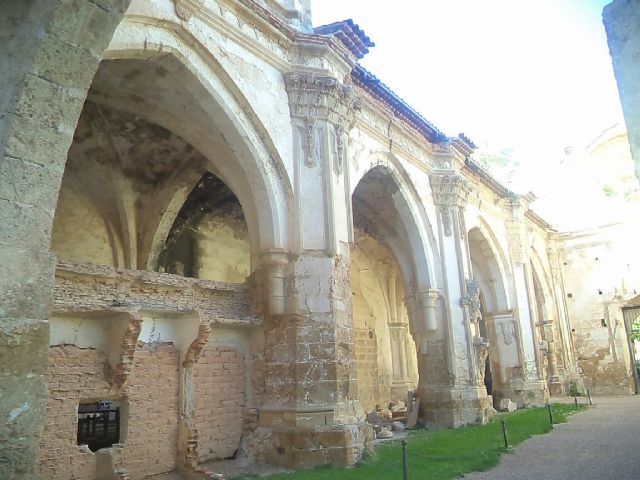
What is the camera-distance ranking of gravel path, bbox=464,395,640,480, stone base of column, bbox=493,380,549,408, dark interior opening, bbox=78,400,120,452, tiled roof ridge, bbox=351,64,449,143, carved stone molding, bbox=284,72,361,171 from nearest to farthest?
1. gravel path, bbox=464,395,640,480
2. dark interior opening, bbox=78,400,120,452
3. carved stone molding, bbox=284,72,361,171
4. tiled roof ridge, bbox=351,64,449,143
5. stone base of column, bbox=493,380,549,408

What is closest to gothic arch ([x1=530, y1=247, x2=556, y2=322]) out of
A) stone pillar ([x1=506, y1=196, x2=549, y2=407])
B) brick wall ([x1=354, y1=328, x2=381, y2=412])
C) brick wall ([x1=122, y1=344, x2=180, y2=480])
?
stone pillar ([x1=506, y1=196, x2=549, y2=407])

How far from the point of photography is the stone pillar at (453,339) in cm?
1234

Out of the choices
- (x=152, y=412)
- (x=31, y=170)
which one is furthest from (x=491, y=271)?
(x=31, y=170)

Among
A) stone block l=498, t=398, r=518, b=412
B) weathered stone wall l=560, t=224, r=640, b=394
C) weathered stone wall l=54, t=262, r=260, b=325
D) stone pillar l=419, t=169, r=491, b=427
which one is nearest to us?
weathered stone wall l=54, t=262, r=260, b=325

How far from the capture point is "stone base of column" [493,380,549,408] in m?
17.1

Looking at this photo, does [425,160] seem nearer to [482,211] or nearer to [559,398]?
[482,211]

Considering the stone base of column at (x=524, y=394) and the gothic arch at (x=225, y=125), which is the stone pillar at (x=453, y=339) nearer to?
the stone base of column at (x=524, y=394)

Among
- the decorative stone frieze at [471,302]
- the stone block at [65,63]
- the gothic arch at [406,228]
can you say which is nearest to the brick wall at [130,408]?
the stone block at [65,63]

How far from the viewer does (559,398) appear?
20328 mm

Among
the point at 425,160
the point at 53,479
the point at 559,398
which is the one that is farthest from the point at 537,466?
the point at 559,398

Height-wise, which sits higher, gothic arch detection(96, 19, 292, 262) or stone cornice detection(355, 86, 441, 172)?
stone cornice detection(355, 86, 441, 172)

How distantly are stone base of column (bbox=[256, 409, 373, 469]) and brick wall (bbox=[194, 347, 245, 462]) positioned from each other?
0.44 meters

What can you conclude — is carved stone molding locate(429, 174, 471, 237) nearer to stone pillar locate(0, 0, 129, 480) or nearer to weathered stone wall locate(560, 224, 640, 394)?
stone pillar locate(0, 0, 129, 480)

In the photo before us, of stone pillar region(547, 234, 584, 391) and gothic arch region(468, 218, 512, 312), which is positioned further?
stone pillar region(547, 234, 584, 391)
